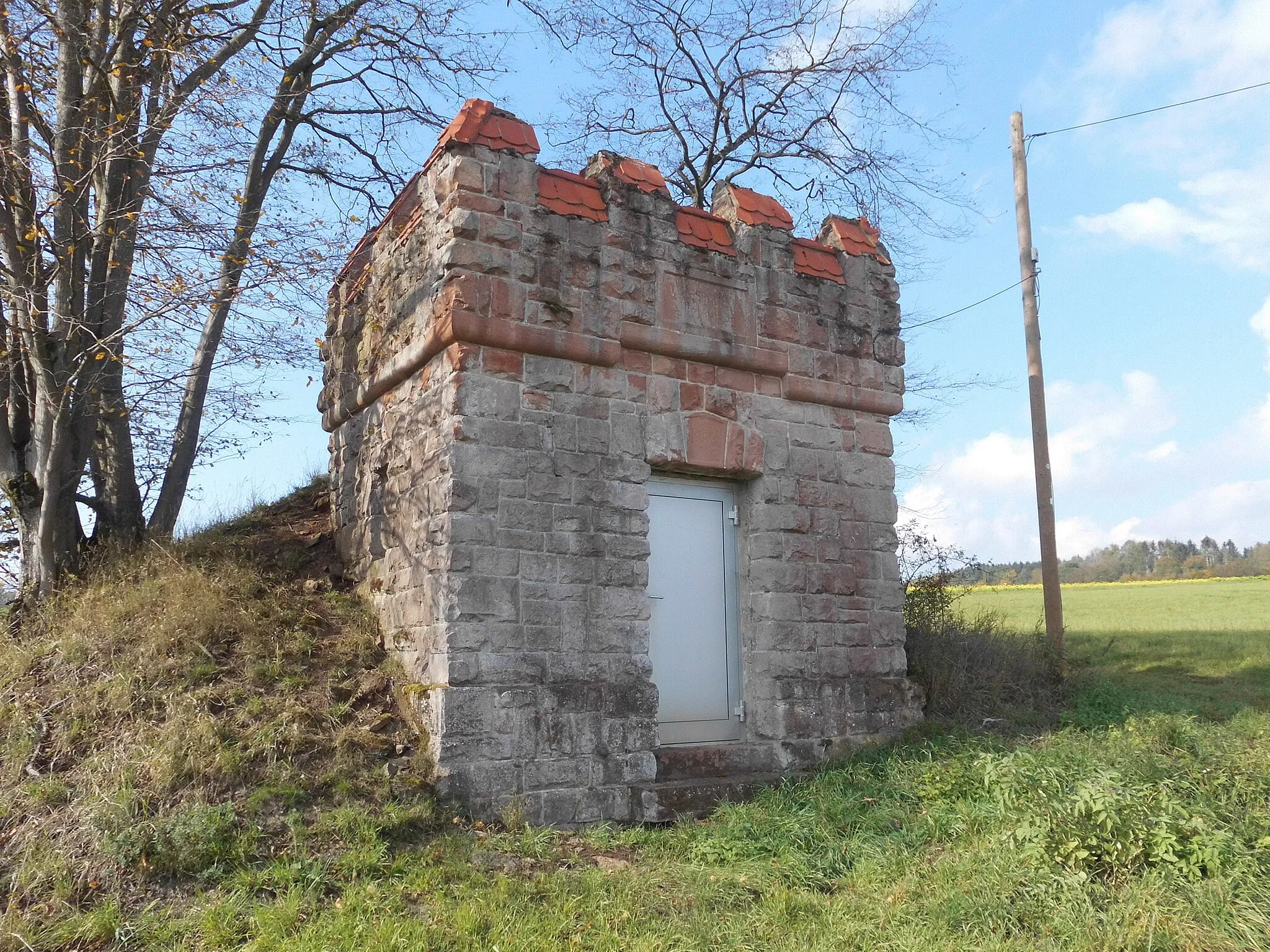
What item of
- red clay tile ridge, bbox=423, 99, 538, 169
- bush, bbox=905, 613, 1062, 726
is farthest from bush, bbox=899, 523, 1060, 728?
red clay tile ridge, bbox=423, 99, 538, 169

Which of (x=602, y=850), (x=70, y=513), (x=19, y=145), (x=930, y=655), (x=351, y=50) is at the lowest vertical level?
(x=602, y=850)

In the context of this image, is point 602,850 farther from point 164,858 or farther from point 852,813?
point 164,858

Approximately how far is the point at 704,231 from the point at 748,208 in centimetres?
61

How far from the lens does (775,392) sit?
729 cm

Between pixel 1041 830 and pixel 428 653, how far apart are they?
3.63 m

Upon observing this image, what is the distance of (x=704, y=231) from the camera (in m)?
7.05

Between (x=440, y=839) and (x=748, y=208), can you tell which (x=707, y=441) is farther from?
(x=440, y=839)

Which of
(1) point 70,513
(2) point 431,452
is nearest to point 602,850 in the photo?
(2) point 431,452

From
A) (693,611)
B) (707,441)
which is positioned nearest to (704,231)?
(707,441)

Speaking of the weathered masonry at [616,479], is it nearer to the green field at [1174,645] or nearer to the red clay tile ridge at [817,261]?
the red clay tile ridge at [817,261]

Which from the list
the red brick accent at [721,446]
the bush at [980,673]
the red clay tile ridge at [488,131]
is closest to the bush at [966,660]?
the bush at [980,673]

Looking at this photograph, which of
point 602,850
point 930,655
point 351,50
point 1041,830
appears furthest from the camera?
point 351,50

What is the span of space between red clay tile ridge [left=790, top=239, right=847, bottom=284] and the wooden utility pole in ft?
16.8

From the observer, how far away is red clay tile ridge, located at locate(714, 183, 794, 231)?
7383 millimetres
